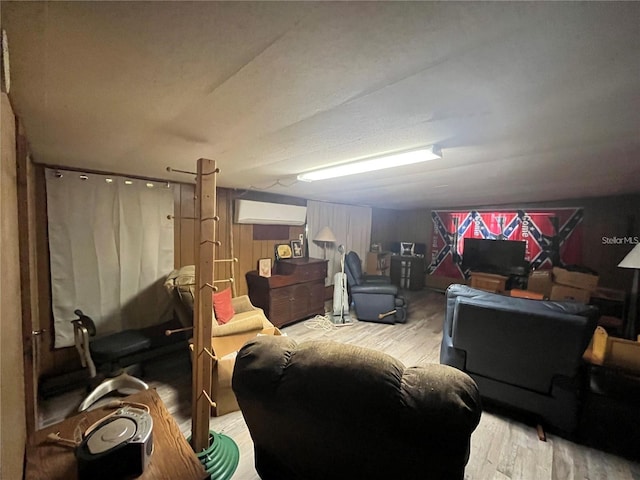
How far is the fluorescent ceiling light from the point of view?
1.70 m

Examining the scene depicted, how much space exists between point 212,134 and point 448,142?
1388mm

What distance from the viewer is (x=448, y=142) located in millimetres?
1558

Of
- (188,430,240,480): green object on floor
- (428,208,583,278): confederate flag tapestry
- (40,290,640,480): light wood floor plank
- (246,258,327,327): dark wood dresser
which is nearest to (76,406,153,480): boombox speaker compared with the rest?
(188,430,240,480): green object on floor

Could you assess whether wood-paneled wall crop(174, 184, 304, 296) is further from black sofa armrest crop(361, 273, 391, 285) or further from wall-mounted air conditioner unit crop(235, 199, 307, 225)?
black sofa armrest crop(361, 273, 391, 285)

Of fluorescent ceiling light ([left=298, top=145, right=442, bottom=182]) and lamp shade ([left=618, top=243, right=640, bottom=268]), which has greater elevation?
fluorescent ceiling light ([left=298, top=145, right=442, bottom=182])

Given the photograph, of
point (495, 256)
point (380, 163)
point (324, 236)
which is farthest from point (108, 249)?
point (495, 256)

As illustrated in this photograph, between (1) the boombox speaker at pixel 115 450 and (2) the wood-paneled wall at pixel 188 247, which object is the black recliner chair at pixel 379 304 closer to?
(2) the wood-paneled wall at pixel 188 247

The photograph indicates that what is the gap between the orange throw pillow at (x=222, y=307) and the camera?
2.54 metres

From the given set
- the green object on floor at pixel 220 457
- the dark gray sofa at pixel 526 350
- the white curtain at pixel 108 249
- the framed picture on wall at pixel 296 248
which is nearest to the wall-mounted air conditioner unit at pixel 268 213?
the framed picture on wall at pixel 296 248

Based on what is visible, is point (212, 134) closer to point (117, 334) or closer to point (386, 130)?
point (386, 130)

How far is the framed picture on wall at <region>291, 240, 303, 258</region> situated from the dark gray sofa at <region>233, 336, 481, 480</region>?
3270 millimetres

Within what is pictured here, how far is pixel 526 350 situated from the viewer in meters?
1.93

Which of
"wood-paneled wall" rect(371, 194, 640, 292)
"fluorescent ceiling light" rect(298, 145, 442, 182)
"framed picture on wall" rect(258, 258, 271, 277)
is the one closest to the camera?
"fluorescent ceiling light" rect(298, 145, 442, 182)

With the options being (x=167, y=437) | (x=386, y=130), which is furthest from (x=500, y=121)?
(x=167, y=437)
